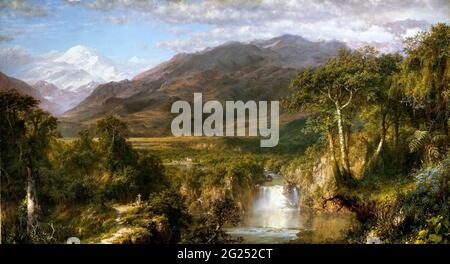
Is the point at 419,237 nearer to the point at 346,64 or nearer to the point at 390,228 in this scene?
the point at 390,228

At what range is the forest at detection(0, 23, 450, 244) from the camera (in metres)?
9.04

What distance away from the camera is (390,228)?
8578 millimetres

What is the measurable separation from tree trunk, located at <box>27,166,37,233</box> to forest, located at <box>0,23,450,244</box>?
0.05 feet

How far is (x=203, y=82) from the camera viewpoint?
9.62 m

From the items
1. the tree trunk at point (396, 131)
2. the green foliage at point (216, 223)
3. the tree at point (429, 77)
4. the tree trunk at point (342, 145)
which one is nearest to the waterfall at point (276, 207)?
the green foliage at point (216, 223)

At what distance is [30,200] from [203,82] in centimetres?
332

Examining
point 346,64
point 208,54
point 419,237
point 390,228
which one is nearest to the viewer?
point 419,237

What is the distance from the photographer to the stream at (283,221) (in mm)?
8977

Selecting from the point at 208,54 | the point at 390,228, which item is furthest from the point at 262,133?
the point at 390,228

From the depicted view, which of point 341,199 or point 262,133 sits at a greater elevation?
point 262,133

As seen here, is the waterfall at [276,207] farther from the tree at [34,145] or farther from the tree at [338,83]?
the tree at [34,145]

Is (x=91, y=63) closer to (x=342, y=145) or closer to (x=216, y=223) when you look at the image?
(x=216, y=223)

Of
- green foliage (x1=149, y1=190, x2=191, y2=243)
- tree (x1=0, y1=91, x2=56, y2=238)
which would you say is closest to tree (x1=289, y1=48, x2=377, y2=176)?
green foliage (x1=149, y1=190, x2=191, y2=243)

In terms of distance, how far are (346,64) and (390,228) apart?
2.59 meters
